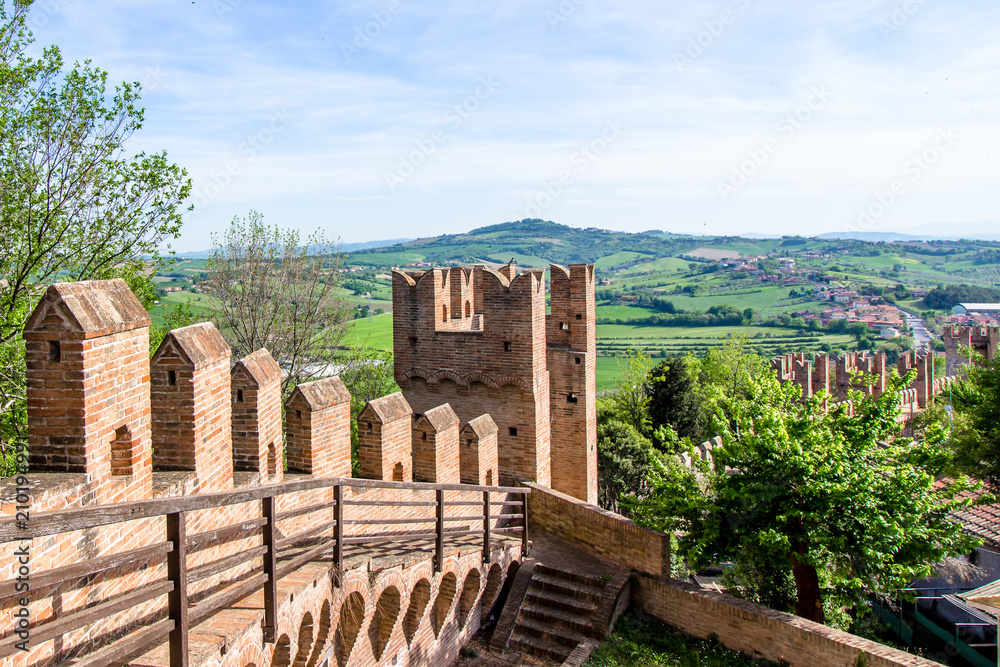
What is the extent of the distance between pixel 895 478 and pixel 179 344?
362 inches

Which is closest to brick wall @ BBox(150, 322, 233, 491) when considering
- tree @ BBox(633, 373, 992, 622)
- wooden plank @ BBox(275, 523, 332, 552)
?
wooden plank @ BBox(275, 523, 332, 552)

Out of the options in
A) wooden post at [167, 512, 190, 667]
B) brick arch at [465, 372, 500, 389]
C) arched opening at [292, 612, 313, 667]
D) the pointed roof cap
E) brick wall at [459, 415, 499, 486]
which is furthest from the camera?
brick arch at [465, 372, 500, 389]

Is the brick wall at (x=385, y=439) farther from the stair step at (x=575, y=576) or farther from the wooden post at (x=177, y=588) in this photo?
the wooden post at (x=177, y=588)

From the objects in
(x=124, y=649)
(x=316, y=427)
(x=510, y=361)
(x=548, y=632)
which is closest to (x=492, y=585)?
(x=548, y=632)

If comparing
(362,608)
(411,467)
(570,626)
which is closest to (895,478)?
(570,626)

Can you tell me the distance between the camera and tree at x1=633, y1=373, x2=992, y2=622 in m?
9.11

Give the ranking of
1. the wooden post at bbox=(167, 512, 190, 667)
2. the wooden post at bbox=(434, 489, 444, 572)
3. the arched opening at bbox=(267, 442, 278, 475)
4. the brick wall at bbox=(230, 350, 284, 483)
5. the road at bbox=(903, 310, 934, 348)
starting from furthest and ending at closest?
the road at bbox=(903, 310, 934, 348) → the wooden post at bbox=(434, 489, 444, 572) → the arched opening at bbox=(267, 442, 278, 475) → the brick wall at bbox=(230, 350, 284, 483) → the wooden post at bbox=(167, 512, 190, 667)

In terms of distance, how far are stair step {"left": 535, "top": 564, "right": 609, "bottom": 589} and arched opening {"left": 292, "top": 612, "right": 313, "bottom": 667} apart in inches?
190

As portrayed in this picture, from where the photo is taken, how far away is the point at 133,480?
465 cm

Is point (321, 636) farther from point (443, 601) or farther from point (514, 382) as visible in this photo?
point (514, 382)

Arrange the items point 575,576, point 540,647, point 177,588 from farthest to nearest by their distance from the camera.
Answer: point 575,576
point 540,647
point 177,588

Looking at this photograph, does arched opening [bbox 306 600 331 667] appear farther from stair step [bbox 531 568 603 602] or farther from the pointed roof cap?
stair step [bbox 531 568 603 602]

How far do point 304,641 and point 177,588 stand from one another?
243cm

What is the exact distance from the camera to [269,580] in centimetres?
475
